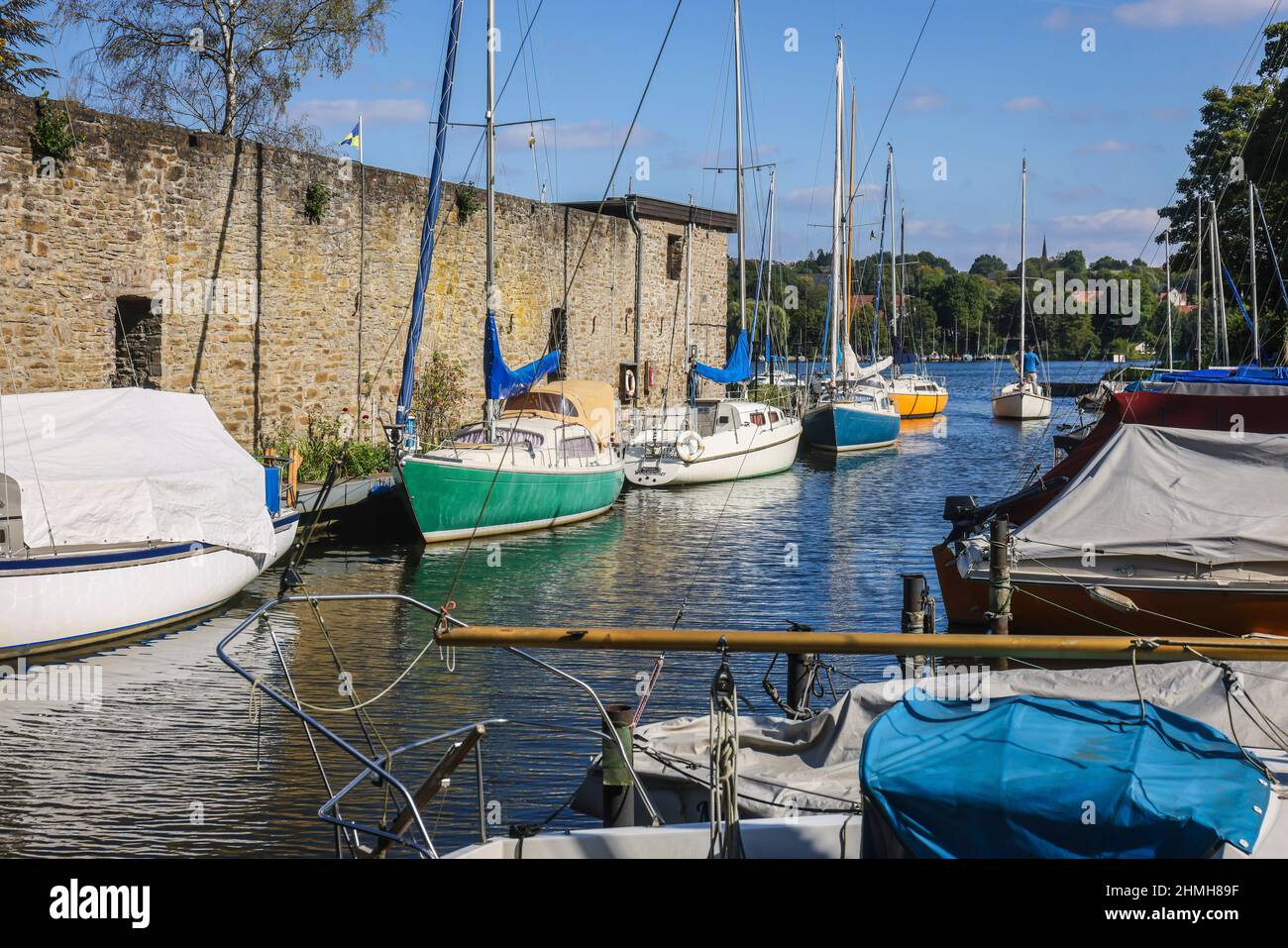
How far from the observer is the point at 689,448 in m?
25.8

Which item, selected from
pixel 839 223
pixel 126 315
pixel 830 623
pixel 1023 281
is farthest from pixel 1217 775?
pixel 1023 281

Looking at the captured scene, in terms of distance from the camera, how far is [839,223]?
34.9 meters

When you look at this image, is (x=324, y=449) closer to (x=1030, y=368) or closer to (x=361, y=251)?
(x=361, y=251)

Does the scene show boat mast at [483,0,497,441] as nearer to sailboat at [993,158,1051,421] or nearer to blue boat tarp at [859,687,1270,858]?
blue boat tarp at [859,687,1270,858]

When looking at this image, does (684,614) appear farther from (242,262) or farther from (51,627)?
(242,262)

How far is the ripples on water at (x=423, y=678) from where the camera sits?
8.02 metres

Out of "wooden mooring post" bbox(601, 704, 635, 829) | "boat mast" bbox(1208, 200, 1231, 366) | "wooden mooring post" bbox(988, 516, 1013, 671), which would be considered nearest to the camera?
"wooden mooring post" bbox(601, 704, 635, 829)

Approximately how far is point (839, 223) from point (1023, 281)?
18.0m

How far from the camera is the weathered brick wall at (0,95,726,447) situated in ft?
56.2

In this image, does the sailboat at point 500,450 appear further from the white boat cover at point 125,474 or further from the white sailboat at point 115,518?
the white boat cover at point 125,474

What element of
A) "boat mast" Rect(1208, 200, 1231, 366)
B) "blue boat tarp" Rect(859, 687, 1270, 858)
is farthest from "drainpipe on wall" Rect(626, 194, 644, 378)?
"blue boat tarp" Rect(859, 687, 1270, 858)

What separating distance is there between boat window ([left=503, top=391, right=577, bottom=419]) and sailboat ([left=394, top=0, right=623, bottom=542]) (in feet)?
0.05

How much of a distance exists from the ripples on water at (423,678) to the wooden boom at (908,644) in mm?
2093

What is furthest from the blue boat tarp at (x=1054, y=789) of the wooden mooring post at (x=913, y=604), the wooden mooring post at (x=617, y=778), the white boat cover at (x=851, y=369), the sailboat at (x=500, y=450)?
the white boat cover at (x=851, y=369)
